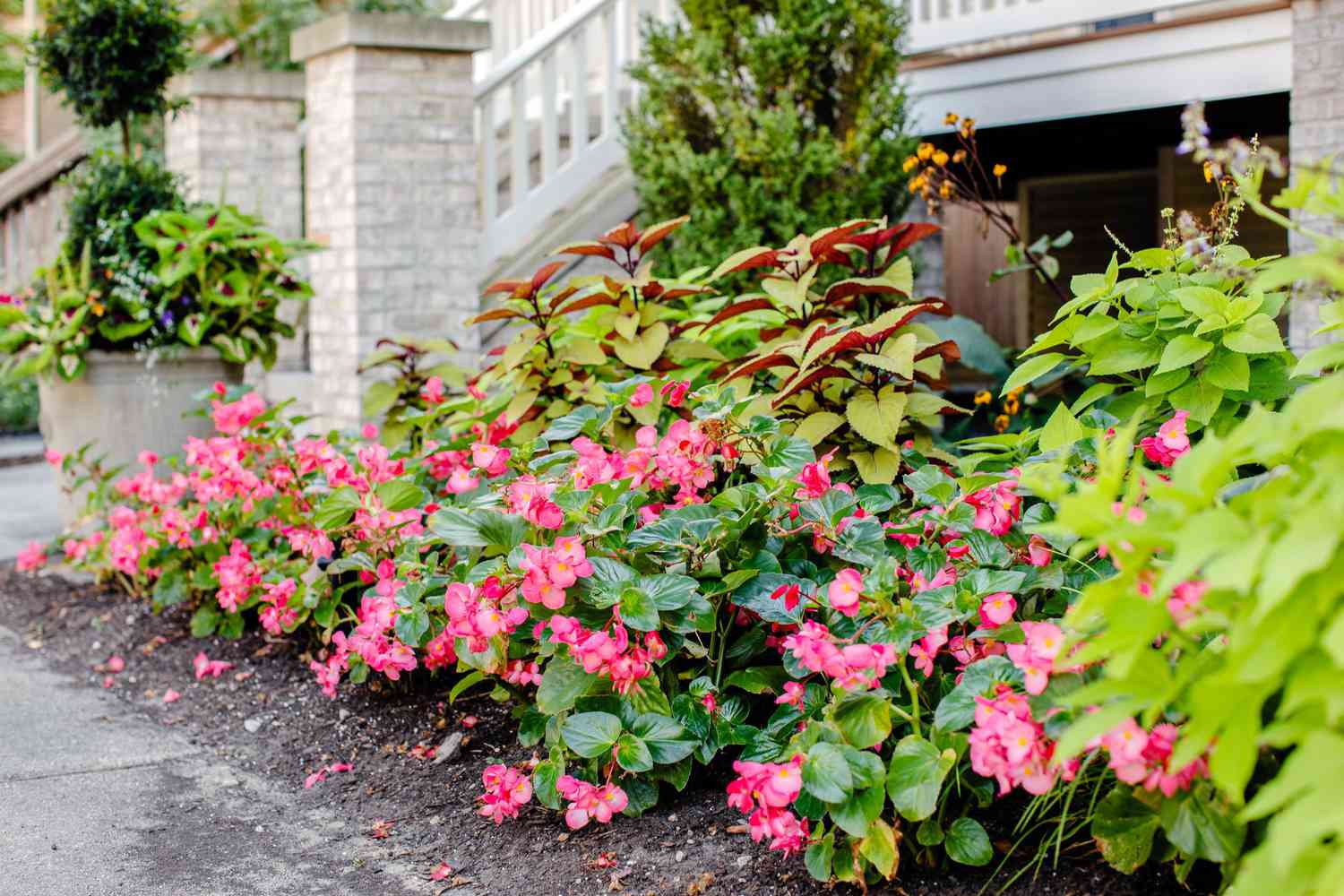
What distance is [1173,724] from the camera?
Result: 1.81m

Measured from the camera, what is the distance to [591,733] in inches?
90.7

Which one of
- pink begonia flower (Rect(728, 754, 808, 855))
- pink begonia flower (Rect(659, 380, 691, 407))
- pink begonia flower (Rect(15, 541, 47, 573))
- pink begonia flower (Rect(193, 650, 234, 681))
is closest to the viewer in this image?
pink begonia flower (Rect(728, 754, 808, 855))

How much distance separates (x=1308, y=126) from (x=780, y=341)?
8.91ft

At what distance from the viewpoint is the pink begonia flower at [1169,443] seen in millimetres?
2314

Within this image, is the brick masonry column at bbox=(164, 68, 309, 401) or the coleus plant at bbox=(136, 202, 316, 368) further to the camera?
the brick masonry column at bbox=(164, 68, 309, 401)

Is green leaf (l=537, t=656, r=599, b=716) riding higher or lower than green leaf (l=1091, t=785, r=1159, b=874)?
higher

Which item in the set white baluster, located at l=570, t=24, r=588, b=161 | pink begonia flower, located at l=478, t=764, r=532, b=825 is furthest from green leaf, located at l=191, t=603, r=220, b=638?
white baluster, located at l=570, t=24, r=588, b=161

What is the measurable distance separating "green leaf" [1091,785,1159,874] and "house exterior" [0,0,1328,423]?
3393 mm

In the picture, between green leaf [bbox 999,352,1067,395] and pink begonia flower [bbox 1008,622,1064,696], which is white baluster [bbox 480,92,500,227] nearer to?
Answer: green leaf [bbox 999,352,1067,395]

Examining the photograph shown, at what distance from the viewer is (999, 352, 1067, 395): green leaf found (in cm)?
260

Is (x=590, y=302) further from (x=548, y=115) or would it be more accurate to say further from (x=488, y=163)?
(x=548, y=115)

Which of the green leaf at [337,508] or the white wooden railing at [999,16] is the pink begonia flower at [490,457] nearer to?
the green leaf at [337,508]

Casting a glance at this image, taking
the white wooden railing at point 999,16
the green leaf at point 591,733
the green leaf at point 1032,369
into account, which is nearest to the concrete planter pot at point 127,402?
the green leaf at point 591,733

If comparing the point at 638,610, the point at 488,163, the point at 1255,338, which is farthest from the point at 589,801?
the point at 488,163
